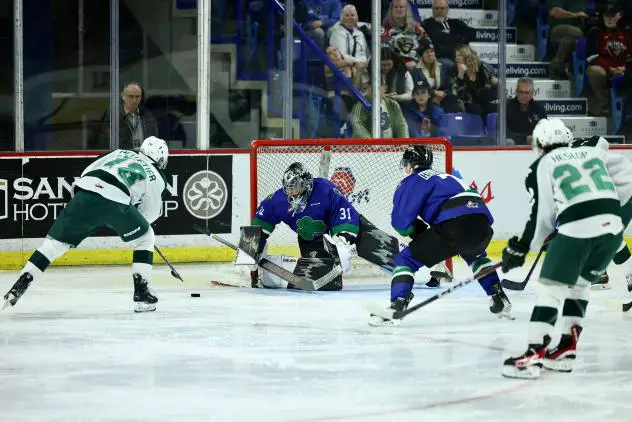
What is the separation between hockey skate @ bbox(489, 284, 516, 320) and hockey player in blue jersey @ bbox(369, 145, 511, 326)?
28 centimetres

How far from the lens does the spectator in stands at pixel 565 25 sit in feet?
33.7

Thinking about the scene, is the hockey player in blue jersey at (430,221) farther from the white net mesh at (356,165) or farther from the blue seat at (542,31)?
the blue seat at (542,31)

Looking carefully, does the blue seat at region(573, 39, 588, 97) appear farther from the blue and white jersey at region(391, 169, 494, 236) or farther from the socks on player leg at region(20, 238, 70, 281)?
the socks on player leg at region(20, 238, 70, 281)

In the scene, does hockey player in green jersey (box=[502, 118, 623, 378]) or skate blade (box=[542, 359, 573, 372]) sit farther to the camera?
skate blade (box=[542, 359, 573, 372])

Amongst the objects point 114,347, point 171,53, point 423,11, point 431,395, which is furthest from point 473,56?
point 431,395

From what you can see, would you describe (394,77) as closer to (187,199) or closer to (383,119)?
(383,119)

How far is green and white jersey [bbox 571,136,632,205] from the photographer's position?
230 inches

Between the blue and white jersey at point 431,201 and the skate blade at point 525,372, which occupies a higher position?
the blue and white jersey at point 431,201

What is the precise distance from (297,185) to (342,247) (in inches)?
17.8

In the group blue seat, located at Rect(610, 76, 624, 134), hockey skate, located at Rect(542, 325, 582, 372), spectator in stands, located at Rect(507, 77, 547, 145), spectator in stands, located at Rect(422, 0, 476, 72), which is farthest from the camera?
blue seat, located at Rect(610, 76, 624, 134)

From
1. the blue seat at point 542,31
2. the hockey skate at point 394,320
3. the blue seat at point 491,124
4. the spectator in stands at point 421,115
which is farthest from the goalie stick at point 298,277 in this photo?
the blue seat at point 542,31

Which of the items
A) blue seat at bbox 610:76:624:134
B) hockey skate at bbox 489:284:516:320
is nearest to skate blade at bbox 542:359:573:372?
hockey skate at bbox 489:284:516:320

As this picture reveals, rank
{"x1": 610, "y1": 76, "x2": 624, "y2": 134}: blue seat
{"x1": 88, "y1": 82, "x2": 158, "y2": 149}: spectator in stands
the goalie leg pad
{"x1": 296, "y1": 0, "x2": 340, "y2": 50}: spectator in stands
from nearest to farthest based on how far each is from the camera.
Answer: the goalie leg pad < {"x1": 88, "y1": 82, "x2": 158, "y2": 149}: spectator in stands < {"x1": 296, "y1": 0, "x2": 340, "y2": 50}: spectator in stands < {"x1": 610, "y1": 76, "x2": 624, "y2": 134}: blue seat

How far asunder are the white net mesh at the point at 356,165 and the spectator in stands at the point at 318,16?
136cm
